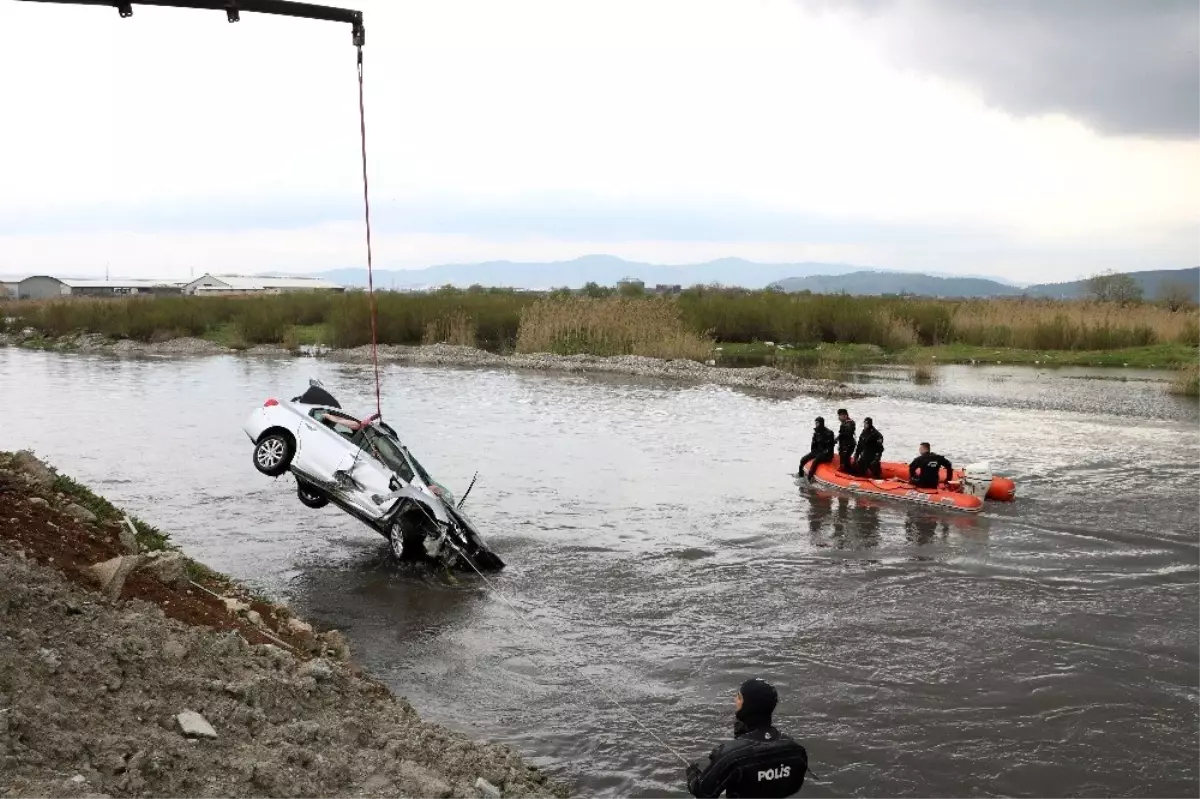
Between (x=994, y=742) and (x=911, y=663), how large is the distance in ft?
5.80

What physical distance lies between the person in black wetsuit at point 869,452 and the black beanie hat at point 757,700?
47.5 ft

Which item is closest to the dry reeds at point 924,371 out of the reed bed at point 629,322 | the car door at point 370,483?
the reed bed at point 629,322

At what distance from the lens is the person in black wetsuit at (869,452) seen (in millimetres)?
19344

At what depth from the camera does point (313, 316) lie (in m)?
59.8

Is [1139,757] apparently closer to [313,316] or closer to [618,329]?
[618,329]

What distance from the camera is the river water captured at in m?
8.70

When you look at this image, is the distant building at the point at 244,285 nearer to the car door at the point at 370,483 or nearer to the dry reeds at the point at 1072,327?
the dry reeds at the point at 1072,327

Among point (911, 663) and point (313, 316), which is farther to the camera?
point (313, 316)

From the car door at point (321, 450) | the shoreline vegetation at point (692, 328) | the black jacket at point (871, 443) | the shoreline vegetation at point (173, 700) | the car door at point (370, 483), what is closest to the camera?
the shoreline vegetation at point (173, 700)

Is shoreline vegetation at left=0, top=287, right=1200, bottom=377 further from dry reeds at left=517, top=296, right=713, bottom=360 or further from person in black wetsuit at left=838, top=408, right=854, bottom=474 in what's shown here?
person in black wetsuit at left=838, top=408, right=854, bottom=474

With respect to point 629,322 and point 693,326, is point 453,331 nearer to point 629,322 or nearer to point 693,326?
point 629,322

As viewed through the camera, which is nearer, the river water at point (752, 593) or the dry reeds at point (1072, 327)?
the river water at point (752, 593)

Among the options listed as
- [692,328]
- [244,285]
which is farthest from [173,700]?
[244,285]

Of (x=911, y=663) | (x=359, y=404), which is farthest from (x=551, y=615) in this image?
(x=359, y=404)
